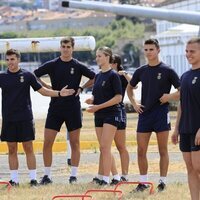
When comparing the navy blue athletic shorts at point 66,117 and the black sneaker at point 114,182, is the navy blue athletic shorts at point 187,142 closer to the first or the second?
the black sneaker at point 114,182

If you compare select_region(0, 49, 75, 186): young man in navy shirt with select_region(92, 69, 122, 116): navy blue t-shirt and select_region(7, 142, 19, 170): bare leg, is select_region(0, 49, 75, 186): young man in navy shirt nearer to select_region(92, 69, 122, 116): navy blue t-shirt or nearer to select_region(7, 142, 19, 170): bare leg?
select_region(7, 142, 19, 170): bare leg

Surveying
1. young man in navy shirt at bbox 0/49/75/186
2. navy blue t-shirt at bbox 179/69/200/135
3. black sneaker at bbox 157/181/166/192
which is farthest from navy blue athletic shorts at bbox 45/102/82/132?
navy blue t-shirt at bbox 179/69/200/135

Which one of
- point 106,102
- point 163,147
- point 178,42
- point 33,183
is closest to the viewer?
point 163,147

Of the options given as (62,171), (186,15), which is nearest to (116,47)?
(186,15)

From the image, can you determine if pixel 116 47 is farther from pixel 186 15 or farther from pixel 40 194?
pixel 40 194

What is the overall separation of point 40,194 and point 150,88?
2065mm

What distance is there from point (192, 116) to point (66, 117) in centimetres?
Result: 379

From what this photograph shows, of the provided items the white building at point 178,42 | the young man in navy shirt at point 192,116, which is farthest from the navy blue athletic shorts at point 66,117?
the white building at point 178,42

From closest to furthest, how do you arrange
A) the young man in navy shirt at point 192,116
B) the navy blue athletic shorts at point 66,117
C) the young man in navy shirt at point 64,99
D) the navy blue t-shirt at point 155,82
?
the young man in navy shirt at point 192,116
the navy blue t-shirt at point 155,82
the young man in navy shirt at point 64,99
the navy blue athletic shorts at point 66,117

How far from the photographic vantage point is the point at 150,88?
45.4 feet

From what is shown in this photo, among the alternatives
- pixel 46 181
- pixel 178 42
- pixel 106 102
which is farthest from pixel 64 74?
pixel 178 42

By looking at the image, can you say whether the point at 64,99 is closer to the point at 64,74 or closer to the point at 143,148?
the point at 64,74

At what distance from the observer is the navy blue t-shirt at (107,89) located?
14.4 meters

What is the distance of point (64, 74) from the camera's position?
1492 cm
